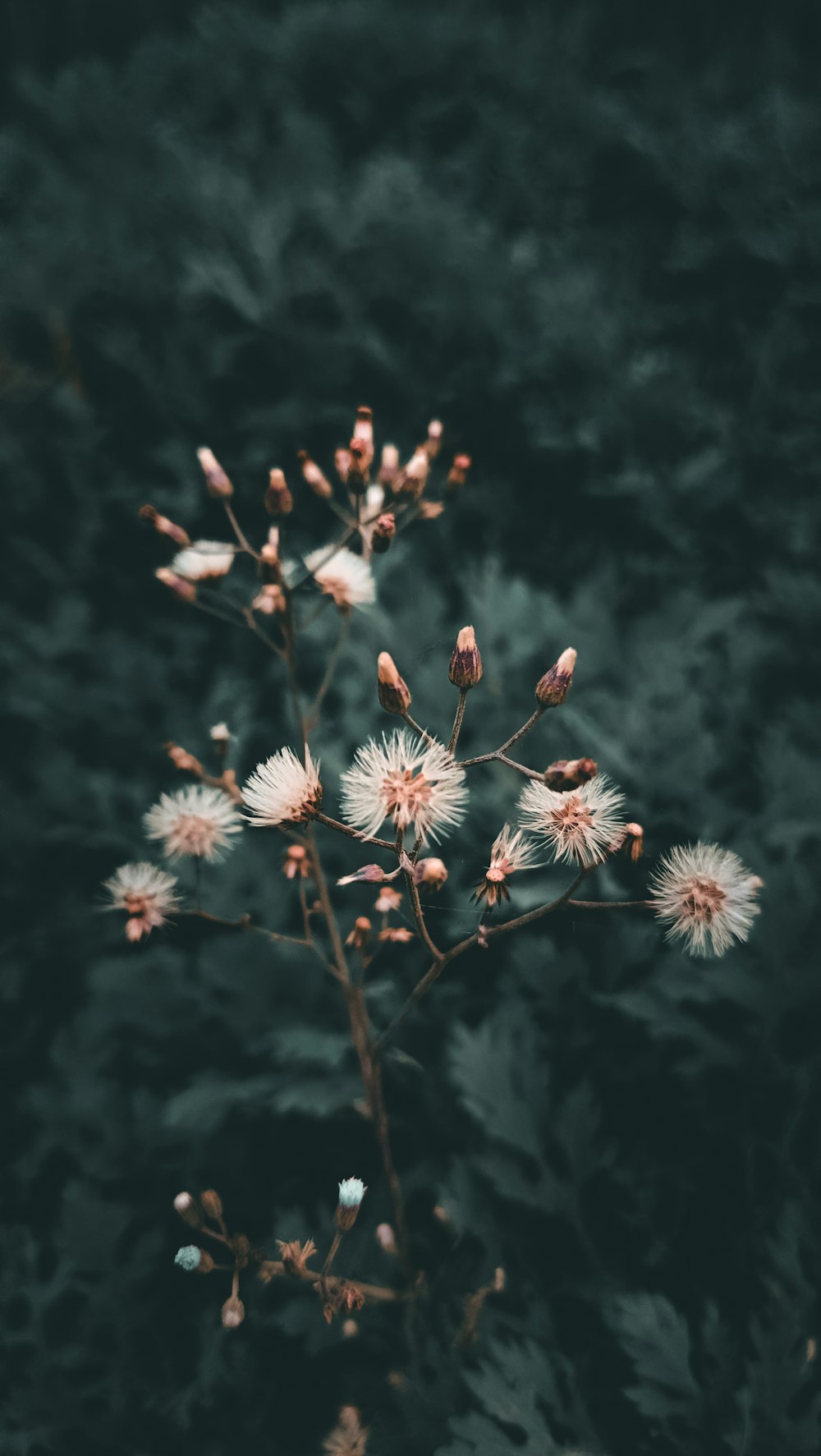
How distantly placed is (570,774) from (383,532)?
18.8 inches

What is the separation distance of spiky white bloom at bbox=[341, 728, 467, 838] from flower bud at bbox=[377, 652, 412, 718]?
39 millimetres

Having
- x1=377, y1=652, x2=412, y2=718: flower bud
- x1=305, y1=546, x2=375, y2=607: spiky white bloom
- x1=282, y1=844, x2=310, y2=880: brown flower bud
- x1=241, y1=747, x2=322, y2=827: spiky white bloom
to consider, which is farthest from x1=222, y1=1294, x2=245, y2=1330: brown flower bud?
x1=305, y1=546, x2=375, y2=607: spiky white bloom

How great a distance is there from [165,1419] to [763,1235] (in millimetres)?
1122

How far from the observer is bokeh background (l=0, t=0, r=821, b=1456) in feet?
5.06

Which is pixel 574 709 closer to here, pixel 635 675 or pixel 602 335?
pixel 635 675

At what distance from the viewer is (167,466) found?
281 centimetres

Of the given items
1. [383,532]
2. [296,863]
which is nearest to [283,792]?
[296,863]

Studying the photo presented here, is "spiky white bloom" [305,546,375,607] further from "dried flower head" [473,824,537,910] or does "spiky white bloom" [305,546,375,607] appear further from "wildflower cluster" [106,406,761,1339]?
"dried flower head" [473,824,537,910]

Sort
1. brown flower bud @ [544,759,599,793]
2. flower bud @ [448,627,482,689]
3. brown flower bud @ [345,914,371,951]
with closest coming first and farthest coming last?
brown flower bud @ [544,759,599,793], flower bud @ [448,627,482,689], brown flower bud @ [345,914,371,951]

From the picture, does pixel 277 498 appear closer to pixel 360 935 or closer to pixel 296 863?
pixel 296 863

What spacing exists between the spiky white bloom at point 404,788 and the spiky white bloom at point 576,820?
0.10 m

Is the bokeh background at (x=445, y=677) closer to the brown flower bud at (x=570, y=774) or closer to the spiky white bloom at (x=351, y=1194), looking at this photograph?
the brown flower bud at (x=570, y=774)

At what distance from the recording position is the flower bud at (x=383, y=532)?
1177 mm

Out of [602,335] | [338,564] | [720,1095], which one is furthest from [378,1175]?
[602,335]
